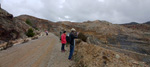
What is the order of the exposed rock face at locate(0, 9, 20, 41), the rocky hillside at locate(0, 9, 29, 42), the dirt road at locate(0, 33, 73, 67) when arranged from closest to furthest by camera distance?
the dirt road at locate(0, 33, 73, 67), the rocky hillside at locate(0, 9, 29, 42), the exposed rock face at locate(0, 9, 20, 41)

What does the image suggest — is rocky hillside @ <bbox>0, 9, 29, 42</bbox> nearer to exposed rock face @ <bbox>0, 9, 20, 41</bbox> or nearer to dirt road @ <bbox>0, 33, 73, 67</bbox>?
exposed rock face @ <bbox>0, 9, 20, 41</bbox>

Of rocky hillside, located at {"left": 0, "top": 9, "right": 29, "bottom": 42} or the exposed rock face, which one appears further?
the exposed rock face

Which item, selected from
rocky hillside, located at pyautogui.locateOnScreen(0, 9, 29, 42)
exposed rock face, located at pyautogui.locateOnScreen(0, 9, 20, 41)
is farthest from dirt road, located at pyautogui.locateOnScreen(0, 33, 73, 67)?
exposed rock face, located at pyautogui.locateOnScreen(0, 9, 20, 41)

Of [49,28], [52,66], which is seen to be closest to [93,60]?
[52,66]

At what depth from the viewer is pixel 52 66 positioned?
5.92 meters

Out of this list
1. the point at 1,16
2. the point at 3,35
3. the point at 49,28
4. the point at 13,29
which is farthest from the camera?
the point at 49,28

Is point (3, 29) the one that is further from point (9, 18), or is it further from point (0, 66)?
point (0, 66)

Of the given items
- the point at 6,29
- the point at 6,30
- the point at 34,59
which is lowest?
the point at 34,59

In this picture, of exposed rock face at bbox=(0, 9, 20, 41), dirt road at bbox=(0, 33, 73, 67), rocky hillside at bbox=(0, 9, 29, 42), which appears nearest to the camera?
dirt road at bbox=(0, 33, 73, 67)

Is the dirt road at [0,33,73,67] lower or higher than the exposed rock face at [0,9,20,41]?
lower

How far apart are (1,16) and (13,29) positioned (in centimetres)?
268

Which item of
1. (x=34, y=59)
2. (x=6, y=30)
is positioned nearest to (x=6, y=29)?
(x=6, y=30)

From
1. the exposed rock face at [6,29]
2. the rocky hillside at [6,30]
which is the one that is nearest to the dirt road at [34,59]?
the rocky hillside at [6,30]

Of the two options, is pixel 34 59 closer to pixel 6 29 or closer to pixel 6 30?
pixel 6 30
